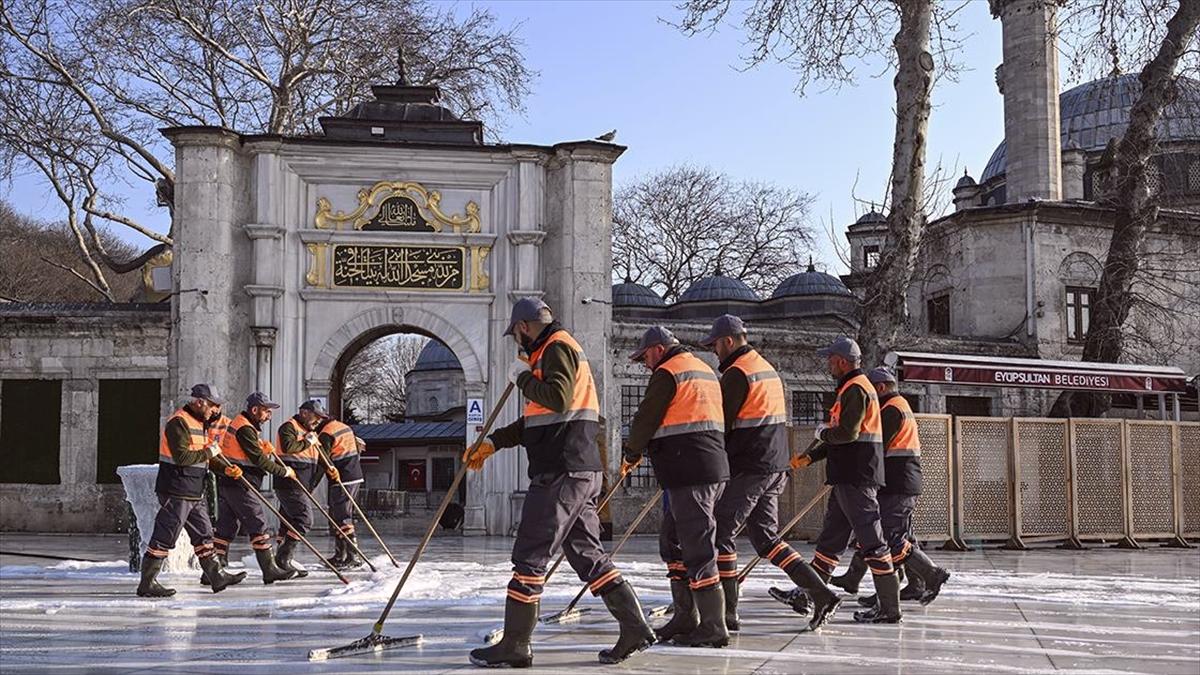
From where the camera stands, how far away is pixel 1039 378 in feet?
65.9

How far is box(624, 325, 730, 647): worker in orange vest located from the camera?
311 inches

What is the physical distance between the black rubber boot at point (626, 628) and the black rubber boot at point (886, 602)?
2.50 meters

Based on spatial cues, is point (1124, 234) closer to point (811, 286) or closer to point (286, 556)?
point (286, 556)

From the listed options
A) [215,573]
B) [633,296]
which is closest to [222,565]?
[215,573]

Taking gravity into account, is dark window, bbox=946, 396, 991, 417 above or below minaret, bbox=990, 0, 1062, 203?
below

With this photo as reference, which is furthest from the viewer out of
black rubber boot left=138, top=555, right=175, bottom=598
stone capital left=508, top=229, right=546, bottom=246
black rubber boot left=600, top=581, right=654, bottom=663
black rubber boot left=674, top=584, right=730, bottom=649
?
stone capital left=508, top=229, right=546, bottom=246

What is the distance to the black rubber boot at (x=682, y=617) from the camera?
324 inches

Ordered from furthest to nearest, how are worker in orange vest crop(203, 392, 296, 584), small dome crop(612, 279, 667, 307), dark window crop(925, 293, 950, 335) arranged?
small dome crop(612, 279, 667, 307), dark window crop(925, 293, 950, 335), worker in orange vest crop(203, 392, 296, 584)

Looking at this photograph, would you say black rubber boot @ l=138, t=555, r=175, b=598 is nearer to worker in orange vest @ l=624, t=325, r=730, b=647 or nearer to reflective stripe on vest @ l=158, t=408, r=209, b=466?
reflective stripe on vest @ l=158, t=408, r=209, b=466

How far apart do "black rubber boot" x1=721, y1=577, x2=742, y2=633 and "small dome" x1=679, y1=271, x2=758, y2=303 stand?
3346 cm

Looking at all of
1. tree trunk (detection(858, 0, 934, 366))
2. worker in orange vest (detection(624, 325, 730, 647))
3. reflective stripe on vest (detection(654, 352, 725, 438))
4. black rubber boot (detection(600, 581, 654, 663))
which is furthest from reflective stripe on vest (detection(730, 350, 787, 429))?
tree trunk (detection(858, 0, 934, 366))

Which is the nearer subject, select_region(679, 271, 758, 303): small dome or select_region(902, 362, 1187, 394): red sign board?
select_region(902, 362, 1187, 394): red sign board

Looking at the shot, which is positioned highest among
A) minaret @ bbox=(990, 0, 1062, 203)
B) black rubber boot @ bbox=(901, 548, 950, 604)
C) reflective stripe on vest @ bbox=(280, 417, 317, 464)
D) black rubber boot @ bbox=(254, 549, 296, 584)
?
minaret @ bbox=(990, 0, 1062, 203)

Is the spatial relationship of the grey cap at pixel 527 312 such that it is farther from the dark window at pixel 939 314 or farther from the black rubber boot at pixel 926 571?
the dark window at pixel 939 314
